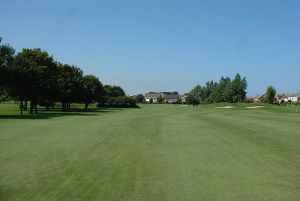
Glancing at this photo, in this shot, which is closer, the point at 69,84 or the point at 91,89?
the point at 69,84

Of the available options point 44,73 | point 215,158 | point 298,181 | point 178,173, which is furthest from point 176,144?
point 44,73

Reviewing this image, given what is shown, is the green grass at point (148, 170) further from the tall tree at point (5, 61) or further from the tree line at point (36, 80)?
the tree line at point (36, 80)

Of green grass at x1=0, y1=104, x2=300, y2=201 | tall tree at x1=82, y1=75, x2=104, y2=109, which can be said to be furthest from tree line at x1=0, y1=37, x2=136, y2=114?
green grass at x1=0, y1=104, x2=300, y2=201

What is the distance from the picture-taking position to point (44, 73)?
6556cm

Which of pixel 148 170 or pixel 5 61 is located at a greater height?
pixel 5 61

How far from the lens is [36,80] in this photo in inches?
2388

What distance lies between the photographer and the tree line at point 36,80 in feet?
187

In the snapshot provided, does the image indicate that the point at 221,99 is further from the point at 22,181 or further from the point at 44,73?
the point at 22,181

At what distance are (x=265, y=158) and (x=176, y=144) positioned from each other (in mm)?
5318

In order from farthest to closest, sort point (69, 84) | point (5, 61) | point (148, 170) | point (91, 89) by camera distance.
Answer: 1. point (91, 89)
2. point (69, 84)
3. point (5, 61)
4. point (148, 170)

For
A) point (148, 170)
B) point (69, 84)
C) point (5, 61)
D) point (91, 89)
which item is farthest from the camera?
point (91, 89)

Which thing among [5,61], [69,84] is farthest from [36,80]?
[69,84]

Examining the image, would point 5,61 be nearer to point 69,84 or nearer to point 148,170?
point 69,84

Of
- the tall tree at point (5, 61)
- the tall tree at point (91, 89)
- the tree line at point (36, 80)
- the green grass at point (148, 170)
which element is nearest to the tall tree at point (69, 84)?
the tree line at point (36, 80)
